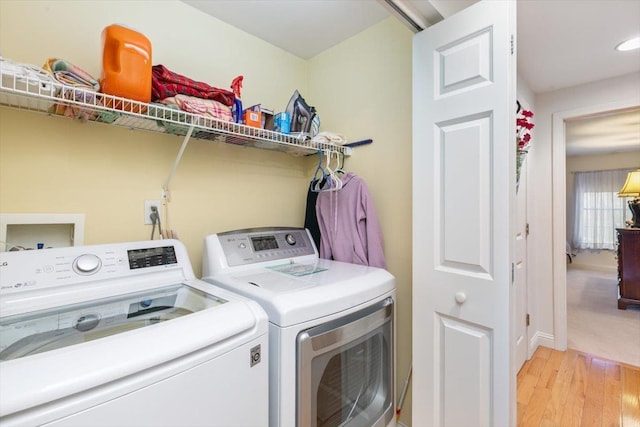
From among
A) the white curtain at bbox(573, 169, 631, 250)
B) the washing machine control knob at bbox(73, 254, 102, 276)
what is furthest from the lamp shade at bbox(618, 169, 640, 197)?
the washing machine control knob at bbox(73, 254, 102, 276)

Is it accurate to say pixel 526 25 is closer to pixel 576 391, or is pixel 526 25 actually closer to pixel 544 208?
pixel 544 208

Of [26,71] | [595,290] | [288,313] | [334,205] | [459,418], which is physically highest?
[26,71]

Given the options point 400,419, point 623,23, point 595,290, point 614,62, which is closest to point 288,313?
point 400,419

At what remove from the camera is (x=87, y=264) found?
1025 mm

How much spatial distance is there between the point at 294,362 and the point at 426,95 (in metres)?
1.21

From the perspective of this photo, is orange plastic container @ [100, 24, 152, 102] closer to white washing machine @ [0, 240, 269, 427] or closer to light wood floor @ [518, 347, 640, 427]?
white washing machine @ [0, 240, 269, 427]

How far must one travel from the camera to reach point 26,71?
88cm

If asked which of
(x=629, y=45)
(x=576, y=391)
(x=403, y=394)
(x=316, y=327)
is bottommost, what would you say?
(x=576, y=391)

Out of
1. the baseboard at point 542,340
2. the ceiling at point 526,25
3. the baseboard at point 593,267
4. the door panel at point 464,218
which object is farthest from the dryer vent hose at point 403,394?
the baseboard at point 593,267

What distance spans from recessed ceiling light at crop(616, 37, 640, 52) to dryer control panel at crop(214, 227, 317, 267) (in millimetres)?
2335

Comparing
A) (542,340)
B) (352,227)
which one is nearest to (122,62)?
(352,227)

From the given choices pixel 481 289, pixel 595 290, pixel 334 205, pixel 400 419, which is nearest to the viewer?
pixel 481 289

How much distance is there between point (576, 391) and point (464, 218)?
190 centimetres

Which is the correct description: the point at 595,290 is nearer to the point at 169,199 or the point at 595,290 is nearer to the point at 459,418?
the point at 459,418
